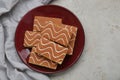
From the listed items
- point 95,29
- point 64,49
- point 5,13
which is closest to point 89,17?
point 95,29

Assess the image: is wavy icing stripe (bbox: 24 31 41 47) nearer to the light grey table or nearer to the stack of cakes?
the stack of cakes

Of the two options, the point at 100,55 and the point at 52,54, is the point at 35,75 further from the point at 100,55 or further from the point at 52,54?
the point at 100,55

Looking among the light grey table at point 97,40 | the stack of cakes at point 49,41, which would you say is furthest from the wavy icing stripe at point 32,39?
the light grey table at point 97,40

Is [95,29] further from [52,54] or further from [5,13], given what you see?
[5,13]

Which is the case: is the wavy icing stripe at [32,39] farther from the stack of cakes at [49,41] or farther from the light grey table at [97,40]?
the light grey table at [97,40]

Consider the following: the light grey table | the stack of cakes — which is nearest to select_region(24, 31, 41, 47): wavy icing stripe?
the stack of cakes

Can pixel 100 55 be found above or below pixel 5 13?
below
